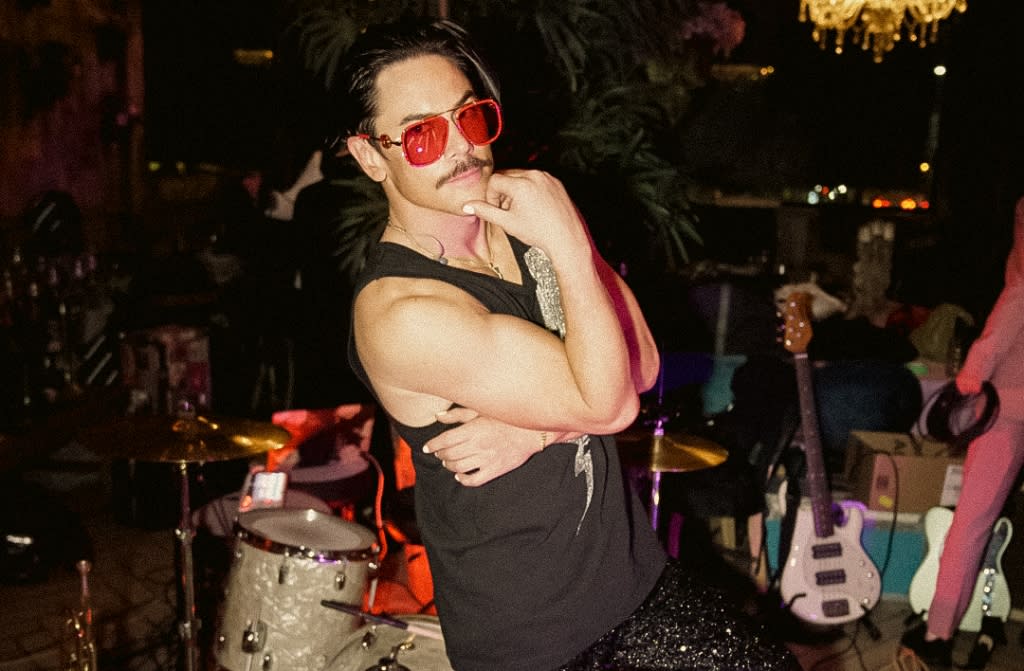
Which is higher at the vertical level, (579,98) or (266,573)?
(579,98)

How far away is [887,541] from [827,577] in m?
0.59

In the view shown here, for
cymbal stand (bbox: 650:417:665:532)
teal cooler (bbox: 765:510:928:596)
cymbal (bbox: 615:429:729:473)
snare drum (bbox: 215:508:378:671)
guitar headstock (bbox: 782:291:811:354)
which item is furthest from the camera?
teal cooler (bbox: 765:510:928:596)

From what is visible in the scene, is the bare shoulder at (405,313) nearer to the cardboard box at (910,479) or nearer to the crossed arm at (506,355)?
the crossed arm at (506,355)

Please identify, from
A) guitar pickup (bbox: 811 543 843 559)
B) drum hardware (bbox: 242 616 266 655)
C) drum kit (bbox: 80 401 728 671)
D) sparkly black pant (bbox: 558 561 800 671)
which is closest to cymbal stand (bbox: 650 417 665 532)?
guitar pickup (bbox: 811 543 843 559)

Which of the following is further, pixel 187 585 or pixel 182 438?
pixel 187 585

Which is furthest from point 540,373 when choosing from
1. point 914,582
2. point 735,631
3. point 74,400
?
point 74,400

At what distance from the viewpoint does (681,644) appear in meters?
1.75

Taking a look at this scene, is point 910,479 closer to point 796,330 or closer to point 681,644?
point 796,330

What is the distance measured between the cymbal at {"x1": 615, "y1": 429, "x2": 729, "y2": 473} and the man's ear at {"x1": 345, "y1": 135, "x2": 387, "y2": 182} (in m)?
2.15

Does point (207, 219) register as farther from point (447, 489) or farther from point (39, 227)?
point (447, 489)

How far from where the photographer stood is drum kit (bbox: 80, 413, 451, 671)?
120 inches

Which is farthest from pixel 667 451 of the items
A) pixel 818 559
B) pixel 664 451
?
pixel 818 559

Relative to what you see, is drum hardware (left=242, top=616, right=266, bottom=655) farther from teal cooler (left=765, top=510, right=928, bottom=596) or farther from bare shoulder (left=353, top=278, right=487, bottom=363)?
teal cooler (left=765, top=510, right=928, bottom=596)

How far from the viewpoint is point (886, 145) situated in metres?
9.45
